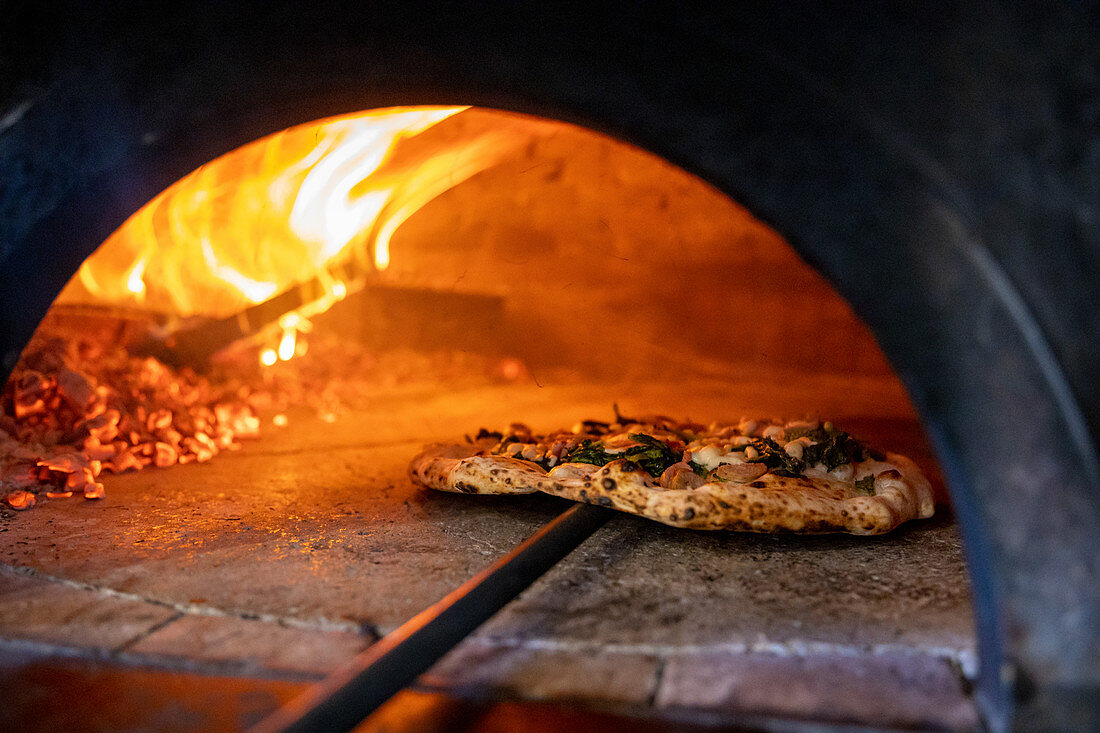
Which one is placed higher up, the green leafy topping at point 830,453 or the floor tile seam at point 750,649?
the green leafy topping at point 830,453

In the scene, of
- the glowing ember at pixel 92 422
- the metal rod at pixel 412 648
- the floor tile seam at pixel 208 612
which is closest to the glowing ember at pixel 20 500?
the glowing ember at pixel 92 422

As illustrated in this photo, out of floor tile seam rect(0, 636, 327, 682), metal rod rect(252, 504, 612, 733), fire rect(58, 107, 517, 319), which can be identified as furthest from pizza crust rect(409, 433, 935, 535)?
fire rect(58, 107, 517, 319)

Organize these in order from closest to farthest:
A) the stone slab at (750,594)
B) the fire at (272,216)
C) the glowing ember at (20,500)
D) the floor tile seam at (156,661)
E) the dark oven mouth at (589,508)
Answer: the dark oven mouth at (589,508), the floor tile seam at (156,661), the stone slab at (750,594), the glowing ember at (20,500), the fire at (272,216)

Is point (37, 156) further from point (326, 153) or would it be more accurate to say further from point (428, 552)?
point (326, 153)

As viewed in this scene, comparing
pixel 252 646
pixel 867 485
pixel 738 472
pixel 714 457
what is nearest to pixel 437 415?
pixel 714 457

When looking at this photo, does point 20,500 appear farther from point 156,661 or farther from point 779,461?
point 779,461

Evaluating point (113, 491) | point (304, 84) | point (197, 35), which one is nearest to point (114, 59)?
point (197, 35)

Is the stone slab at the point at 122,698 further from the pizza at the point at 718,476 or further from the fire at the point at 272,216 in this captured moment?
the fire at the point at 272,216
